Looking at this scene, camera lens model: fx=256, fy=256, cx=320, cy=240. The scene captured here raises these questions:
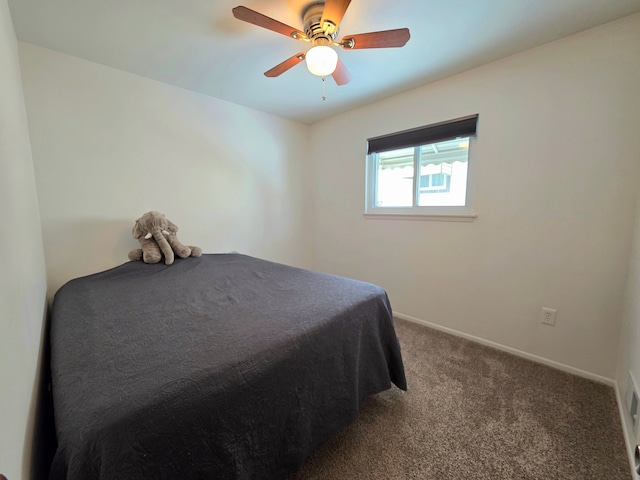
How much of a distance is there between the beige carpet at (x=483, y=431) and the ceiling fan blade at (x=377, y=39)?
2006 millimetres

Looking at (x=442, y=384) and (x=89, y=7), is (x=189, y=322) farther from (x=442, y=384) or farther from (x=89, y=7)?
(x=89, y=7)

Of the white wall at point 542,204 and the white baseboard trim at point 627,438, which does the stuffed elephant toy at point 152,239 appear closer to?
the white wall at point 542,204

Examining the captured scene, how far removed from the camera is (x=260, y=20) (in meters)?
1.21

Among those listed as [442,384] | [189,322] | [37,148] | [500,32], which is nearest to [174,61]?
[37,148]

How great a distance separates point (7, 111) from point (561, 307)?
10.4ft

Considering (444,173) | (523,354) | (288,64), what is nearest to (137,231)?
(288,64)

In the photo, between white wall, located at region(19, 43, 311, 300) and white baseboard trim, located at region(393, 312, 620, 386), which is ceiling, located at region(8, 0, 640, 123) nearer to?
white wall, located at region(19, 43, 311, 300)

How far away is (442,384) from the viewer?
1672 mm

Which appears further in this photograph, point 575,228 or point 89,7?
point 575,228

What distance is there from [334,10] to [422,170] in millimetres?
1621

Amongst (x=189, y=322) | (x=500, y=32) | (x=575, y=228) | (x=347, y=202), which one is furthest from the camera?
(x=347, y=202)

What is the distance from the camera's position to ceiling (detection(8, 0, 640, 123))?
138 cm

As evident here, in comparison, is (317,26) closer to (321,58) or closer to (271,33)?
(321,58)

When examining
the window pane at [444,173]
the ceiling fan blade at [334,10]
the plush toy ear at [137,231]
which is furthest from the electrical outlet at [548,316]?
the plush toy ear at [137,231]
